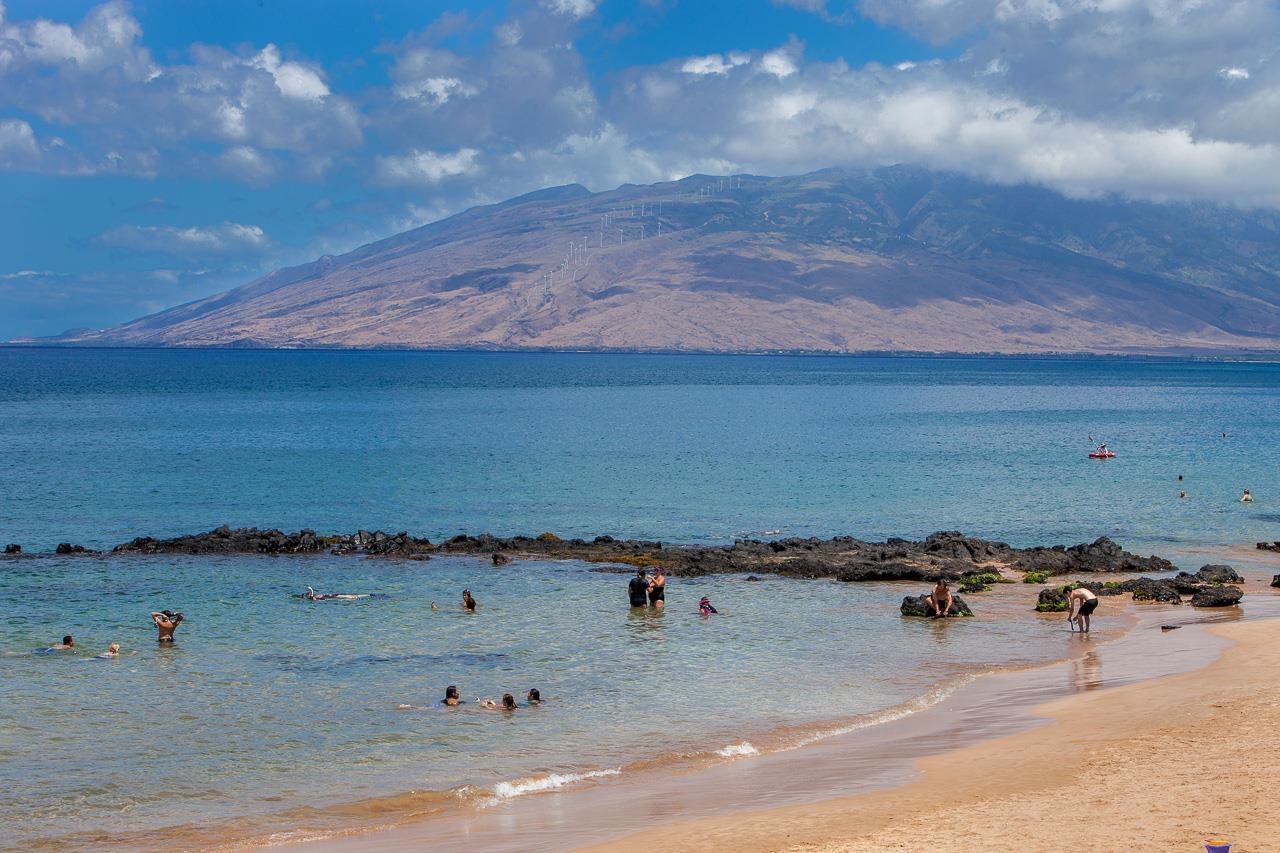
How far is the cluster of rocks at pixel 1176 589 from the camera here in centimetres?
3444

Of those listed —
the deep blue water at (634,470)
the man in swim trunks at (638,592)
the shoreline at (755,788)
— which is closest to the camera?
the shoreline at (755,788)

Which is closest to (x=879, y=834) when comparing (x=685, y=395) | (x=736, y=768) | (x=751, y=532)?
(x=736, y=768)

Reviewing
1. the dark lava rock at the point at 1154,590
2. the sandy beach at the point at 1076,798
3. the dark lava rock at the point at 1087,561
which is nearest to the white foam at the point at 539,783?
the sandy beach at the point at 1076,798

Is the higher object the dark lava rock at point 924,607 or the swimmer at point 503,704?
the dark lava rock at point 924,607

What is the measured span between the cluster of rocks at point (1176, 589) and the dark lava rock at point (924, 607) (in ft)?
7.84

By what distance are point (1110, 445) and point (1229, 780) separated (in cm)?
8439

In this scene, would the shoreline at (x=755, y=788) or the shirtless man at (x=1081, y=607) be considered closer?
the shoreline at (x=755, y=788)

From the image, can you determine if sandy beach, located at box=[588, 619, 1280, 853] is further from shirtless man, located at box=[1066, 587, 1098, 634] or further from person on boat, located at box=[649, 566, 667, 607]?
person on boat, located at box=[649, 566, 667, 607]

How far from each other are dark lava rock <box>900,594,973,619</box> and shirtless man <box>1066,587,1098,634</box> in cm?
318

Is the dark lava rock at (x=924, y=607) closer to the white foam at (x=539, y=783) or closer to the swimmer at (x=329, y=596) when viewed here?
the white foam at (x=539, y=783)

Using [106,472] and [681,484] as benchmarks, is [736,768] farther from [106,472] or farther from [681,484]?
[106,472]

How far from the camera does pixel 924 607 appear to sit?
34250mm

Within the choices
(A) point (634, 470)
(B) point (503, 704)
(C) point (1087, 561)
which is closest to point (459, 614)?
(B) point (503, 704)

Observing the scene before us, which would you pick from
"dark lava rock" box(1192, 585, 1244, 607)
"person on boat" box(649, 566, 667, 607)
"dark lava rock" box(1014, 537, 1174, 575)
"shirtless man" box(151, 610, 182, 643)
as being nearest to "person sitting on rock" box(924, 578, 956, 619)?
"dark lava rock" box(1192, 585, 1244, 607)
